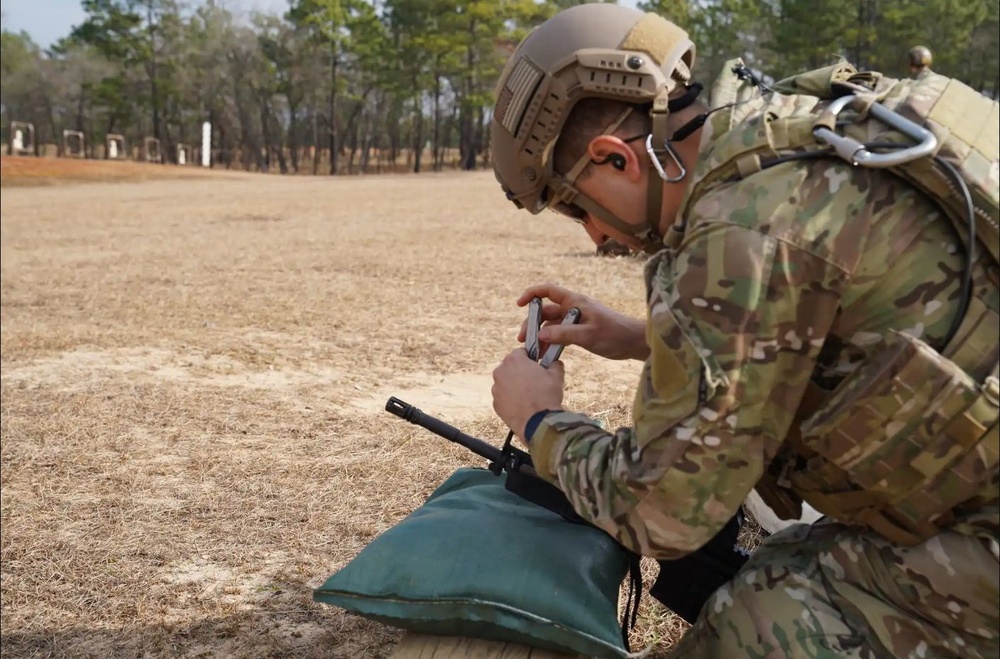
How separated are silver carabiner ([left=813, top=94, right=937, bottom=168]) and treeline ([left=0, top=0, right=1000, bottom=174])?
127ft

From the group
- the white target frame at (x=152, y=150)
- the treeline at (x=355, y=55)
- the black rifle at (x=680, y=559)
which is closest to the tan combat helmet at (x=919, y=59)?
the black rifle at (x=680, y=559)

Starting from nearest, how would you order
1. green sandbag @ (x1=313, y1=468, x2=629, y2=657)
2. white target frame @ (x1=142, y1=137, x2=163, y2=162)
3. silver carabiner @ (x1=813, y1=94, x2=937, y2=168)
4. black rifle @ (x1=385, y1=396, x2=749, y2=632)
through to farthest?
1. silver carabiner @ (x1=813, y1=94, x2=937, y2=168)
2. green sandbag @ (x1=313, y1=468, x2=629, y2=657)
3. black rifle @ (x1=385, y1=396, x2=749, y2=632)
4. white target frame @ (x1=142, y1=137, x2=163, y2=162)

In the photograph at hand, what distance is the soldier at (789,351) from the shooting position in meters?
1.43

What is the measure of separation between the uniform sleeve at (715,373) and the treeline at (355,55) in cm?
3899

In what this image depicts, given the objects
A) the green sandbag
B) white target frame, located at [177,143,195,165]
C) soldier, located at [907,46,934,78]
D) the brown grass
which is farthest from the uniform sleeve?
white target frame, located at [177,143,195,165]

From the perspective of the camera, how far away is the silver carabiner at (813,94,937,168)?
139 centimetres

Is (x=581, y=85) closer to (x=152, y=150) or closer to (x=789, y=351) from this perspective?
(x=789, y=351)

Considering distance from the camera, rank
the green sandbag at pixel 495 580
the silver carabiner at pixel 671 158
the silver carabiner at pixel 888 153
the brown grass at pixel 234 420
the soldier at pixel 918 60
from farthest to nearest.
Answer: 1. the brown grass at pixel 234 420
2. the green sandbag at pixel 495 580
3. the soldier at pixel 918 60
4. the silver carabiner at pixel 671 158
5. the silver carabiner at pixel 888 153

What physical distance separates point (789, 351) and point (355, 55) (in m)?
55.6

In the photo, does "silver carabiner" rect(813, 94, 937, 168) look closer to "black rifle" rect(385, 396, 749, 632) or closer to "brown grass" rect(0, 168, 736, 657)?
"black rifle" rect(385, 396, 749, 632)

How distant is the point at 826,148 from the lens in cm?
146

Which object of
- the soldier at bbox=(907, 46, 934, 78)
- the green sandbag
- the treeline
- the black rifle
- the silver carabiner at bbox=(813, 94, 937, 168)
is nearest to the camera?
the silver carabiner at bbox=(813, 94, 937, 168)

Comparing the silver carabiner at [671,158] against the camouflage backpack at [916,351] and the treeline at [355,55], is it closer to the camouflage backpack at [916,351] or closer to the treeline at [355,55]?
the camouflage backpack at [916,351]

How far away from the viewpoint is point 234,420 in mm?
5051
